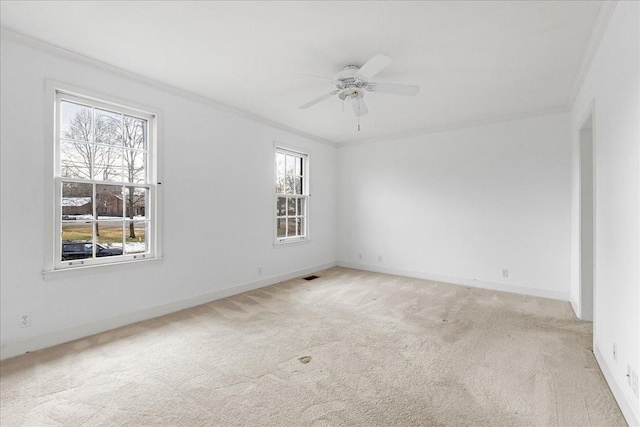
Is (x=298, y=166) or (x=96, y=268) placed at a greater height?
(x=298, y=166)

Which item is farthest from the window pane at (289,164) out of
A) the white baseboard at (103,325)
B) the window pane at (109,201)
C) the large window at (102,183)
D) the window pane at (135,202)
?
the window pane at (109,201)

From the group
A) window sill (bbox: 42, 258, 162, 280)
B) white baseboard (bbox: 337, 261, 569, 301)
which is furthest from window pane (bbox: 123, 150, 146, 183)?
white baseboard (bbox: 337, 261, 569, 301)

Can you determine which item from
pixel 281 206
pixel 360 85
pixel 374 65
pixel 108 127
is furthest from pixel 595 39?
pixel 108 127

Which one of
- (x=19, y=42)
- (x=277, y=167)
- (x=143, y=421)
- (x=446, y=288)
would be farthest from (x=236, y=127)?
(x=446, y=288)

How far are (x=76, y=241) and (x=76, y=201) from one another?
0.39 metres

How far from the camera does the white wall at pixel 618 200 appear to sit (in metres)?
1.68

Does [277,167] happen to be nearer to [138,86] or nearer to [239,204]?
[239,204]

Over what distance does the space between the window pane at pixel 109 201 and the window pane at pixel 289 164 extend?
2732mm

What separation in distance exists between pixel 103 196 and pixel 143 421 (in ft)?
7.40

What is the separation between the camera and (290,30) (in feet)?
7.84

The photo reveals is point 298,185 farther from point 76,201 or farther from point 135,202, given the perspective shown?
point 76,201

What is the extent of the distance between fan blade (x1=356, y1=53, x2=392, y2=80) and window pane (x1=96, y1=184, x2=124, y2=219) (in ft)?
9.07

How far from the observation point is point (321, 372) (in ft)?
7.61

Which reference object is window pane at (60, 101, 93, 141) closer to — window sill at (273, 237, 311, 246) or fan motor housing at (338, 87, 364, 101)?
fan motor housing at (338, 87, 364, 101)
